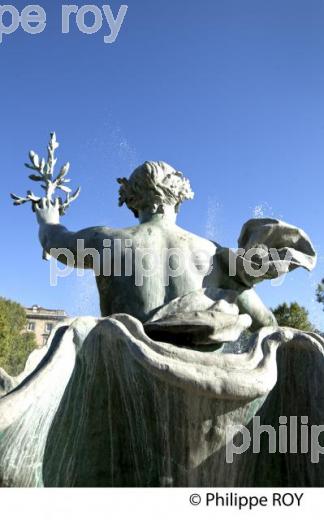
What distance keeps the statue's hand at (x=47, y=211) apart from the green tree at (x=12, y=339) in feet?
87.3

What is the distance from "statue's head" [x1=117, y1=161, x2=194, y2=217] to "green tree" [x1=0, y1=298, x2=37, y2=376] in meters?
27.0

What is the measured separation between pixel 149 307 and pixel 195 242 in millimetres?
712

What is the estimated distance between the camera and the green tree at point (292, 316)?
92.7ft

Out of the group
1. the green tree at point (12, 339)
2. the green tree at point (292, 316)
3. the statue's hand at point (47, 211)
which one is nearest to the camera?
the statue's hand at point (47, 211)

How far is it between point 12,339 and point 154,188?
32.7 m

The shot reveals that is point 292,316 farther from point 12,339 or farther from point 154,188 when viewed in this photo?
point 154,188

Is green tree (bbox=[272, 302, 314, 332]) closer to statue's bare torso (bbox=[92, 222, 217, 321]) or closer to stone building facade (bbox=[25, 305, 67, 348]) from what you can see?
statue's bare torso (bbox=[92, 222, 217, 321])

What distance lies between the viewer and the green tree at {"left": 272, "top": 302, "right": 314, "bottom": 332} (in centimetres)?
2825

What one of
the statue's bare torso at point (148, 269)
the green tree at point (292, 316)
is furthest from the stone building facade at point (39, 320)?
the statue's bare torso at point (148, 269)

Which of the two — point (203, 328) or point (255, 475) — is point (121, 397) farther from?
point (255, 475)

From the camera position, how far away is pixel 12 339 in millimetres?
35406

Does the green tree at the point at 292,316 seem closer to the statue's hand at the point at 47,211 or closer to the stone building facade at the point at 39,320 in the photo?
the statue's hand at the point at 47,211

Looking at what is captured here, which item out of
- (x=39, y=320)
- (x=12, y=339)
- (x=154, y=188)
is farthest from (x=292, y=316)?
(x=39, y=320)

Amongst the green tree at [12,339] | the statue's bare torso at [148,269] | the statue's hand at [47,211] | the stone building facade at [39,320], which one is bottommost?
the statue's bare torso at [148,269]
